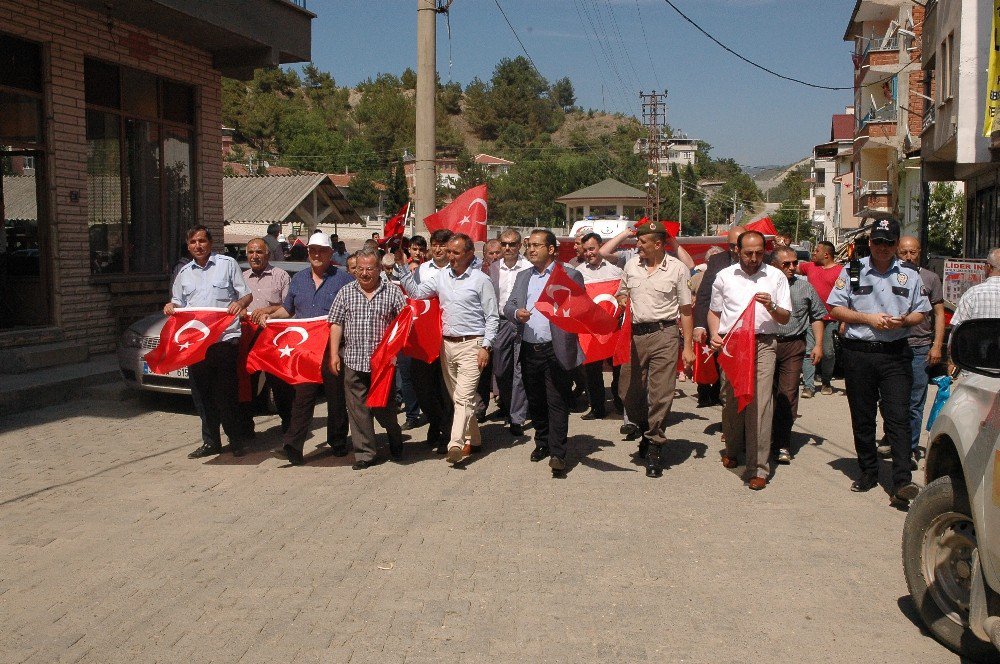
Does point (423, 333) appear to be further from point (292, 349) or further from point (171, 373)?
point (171, 373)

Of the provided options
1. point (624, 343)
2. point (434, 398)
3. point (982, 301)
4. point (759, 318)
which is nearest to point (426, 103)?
point (624, 343)

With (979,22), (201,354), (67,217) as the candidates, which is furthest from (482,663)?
(979,22)

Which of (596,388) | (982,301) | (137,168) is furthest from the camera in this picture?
(137,168)

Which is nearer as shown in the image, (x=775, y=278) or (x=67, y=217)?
(x=775, y=278)

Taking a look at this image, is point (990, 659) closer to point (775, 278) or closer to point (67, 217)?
point (775, 278)

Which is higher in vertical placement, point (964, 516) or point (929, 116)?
point (929, 116)

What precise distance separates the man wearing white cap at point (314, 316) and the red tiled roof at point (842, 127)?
69580 mm

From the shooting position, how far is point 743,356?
7594 millimetres

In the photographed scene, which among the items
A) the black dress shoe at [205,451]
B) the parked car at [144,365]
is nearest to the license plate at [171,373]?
the parked car at [144,365]

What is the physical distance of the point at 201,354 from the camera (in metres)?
8.41

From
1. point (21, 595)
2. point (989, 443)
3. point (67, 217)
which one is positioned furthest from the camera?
point (67, 217)

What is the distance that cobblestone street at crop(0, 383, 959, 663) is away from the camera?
4.61m

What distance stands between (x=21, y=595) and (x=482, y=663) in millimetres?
2641

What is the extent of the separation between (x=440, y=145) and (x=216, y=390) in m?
116
